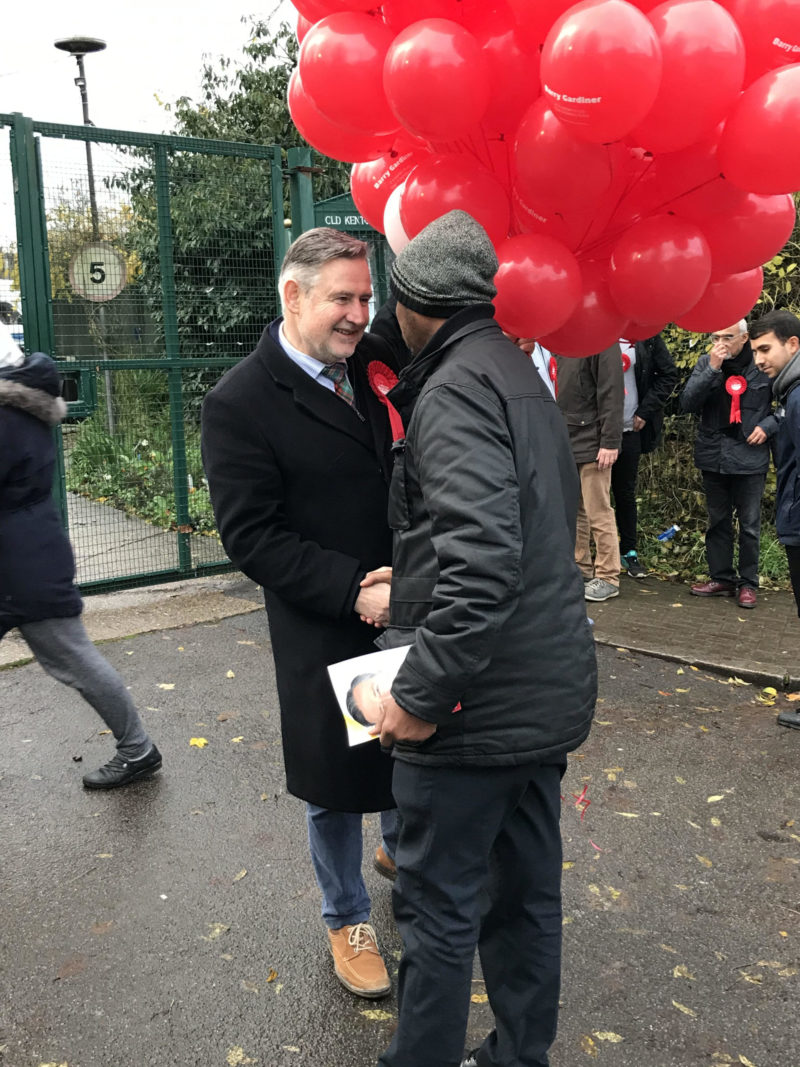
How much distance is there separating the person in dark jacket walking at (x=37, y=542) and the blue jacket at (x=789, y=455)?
3030mm

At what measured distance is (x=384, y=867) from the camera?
3385 millimetres

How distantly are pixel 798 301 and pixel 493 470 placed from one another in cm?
631

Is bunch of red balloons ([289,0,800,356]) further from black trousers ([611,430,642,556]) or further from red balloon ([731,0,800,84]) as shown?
black trousers ([611,430,642,556])

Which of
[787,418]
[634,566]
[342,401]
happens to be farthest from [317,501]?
[634,566]

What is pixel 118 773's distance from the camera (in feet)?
13.3

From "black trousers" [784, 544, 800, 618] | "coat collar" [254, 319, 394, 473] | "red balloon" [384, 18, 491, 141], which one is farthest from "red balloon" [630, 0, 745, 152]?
"black trousers" [784, 544, 800, 618]

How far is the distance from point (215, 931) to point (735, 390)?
4906 mm

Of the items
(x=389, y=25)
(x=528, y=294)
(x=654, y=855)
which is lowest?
(x=654, y=855)

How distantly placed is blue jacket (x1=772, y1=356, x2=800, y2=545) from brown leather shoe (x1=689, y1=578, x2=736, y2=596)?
251cm

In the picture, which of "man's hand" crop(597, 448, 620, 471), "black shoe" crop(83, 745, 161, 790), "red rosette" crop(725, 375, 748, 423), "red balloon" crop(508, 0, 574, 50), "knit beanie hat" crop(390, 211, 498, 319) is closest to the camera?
"knit beanie hat" crop(390, 211, 498, 319)

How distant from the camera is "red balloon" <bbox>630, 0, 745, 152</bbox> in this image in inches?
83.7

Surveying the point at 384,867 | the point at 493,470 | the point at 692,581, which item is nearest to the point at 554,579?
the point at 493,470

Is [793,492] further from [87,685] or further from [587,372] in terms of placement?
[87,685]

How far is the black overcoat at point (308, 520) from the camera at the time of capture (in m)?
2.54
